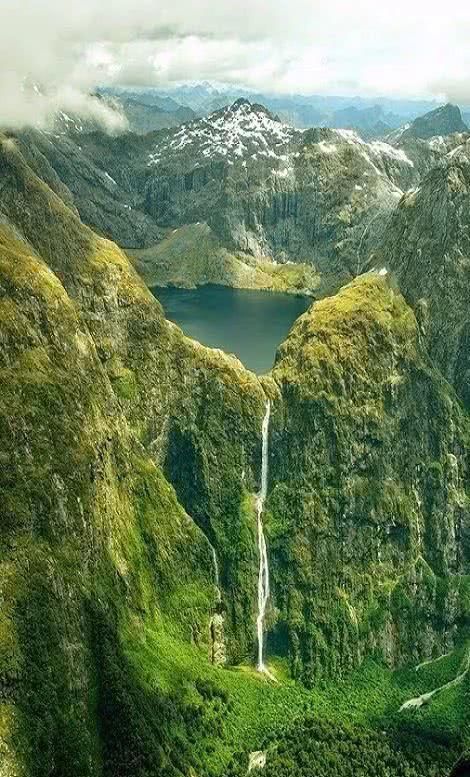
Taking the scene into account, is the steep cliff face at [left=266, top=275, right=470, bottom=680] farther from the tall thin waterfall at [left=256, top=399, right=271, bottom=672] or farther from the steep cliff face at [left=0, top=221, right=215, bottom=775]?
the steep cliff face at [left=0, top=221, right=215, bottom=775]

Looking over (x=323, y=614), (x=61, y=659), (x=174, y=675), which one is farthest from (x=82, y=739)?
(x=323, y=614)

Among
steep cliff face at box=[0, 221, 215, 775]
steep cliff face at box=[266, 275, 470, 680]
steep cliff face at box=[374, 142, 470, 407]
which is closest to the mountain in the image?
steep cliff face at box=[0, 221, 215, 775]

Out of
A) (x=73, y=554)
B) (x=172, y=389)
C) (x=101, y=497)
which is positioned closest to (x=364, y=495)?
(x=172, y=389)

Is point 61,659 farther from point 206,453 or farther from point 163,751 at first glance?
point 206,453

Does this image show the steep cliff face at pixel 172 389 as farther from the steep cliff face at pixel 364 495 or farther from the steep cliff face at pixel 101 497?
the steep cliff face at pixel 364 495

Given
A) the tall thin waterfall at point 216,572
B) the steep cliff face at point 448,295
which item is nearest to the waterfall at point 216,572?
the tall thin waterfall at point 216,572

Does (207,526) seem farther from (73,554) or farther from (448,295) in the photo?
(448,295)
